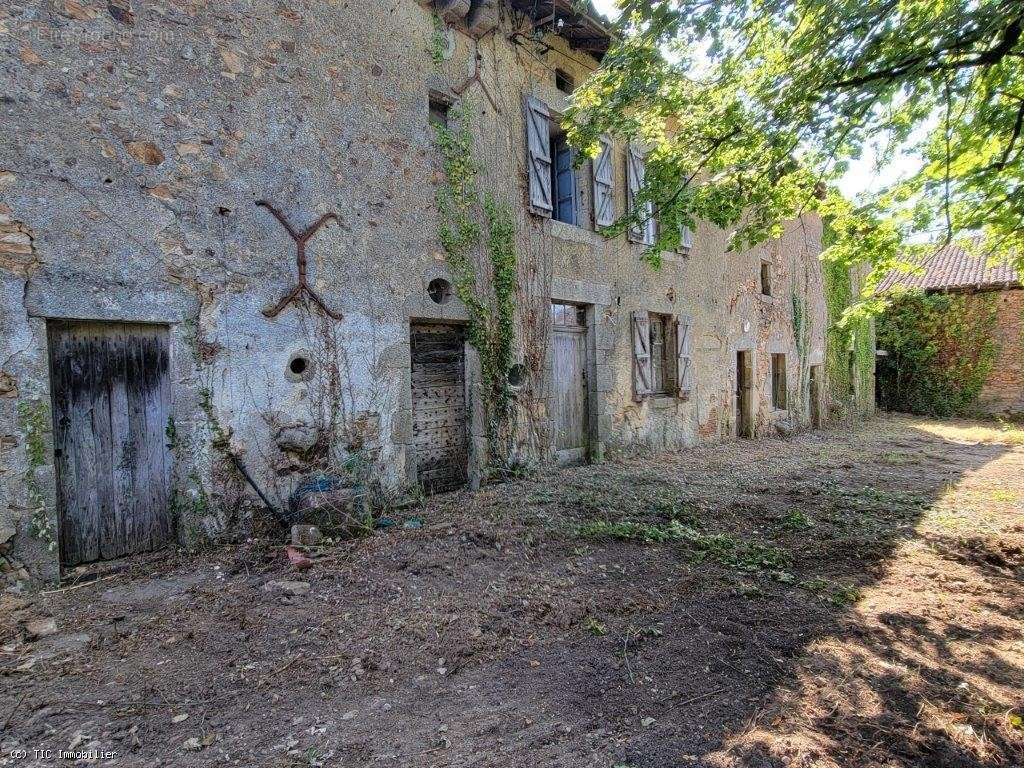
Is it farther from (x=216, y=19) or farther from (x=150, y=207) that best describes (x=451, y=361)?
(x=216, y=19)

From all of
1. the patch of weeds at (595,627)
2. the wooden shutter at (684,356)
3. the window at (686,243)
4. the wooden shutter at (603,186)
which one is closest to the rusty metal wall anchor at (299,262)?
the patch of weeds at (595,627)

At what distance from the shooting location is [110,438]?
4.11 metres

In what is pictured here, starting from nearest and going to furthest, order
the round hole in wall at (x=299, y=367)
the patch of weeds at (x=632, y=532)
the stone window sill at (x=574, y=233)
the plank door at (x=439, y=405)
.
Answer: the patch of weeds at (x=632, y=532), the round hole in wall at (x=299, y=367), the plank door at (x=439, y=405), the stone window sill at (x=574, y=233)

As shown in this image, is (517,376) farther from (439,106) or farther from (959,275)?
(959,275)

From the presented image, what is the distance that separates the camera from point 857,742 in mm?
2141

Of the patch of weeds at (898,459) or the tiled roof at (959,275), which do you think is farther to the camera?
the tiled roof at (959,275)

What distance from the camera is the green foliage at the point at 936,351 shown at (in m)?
16.5

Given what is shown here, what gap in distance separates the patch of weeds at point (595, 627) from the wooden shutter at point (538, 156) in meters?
5.24

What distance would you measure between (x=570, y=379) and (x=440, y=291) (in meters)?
2.50

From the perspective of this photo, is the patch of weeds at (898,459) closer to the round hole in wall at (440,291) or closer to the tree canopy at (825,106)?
the tree canopy at (825,106)

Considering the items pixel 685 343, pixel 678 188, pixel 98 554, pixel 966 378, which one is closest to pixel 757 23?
pixel 678 188

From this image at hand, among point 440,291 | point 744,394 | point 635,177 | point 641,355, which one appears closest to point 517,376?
point 440,291

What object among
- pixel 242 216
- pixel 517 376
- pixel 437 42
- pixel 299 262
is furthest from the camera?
pixel 517 376

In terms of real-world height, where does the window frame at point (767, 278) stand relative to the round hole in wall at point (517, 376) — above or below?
above
